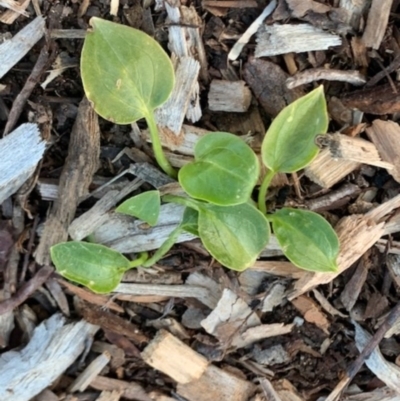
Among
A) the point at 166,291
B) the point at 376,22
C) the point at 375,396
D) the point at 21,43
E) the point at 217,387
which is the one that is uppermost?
the point at 21,43

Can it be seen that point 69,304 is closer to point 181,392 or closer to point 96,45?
point 181,392

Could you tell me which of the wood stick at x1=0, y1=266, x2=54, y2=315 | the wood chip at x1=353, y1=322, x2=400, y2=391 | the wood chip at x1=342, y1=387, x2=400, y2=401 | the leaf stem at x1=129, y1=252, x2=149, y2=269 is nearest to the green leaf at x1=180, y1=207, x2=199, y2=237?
the leaf stem at x1=129, y1=252, x2=149, y2=269

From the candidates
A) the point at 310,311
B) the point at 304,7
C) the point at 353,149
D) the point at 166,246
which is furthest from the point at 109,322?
the point at 304,7

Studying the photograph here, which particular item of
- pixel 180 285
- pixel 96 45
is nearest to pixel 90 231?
pixel 180 285

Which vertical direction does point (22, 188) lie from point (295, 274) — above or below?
above

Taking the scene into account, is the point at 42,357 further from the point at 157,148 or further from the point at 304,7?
the point at 304,7

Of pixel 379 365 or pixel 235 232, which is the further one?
pixel 379 365

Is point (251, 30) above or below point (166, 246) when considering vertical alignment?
above
